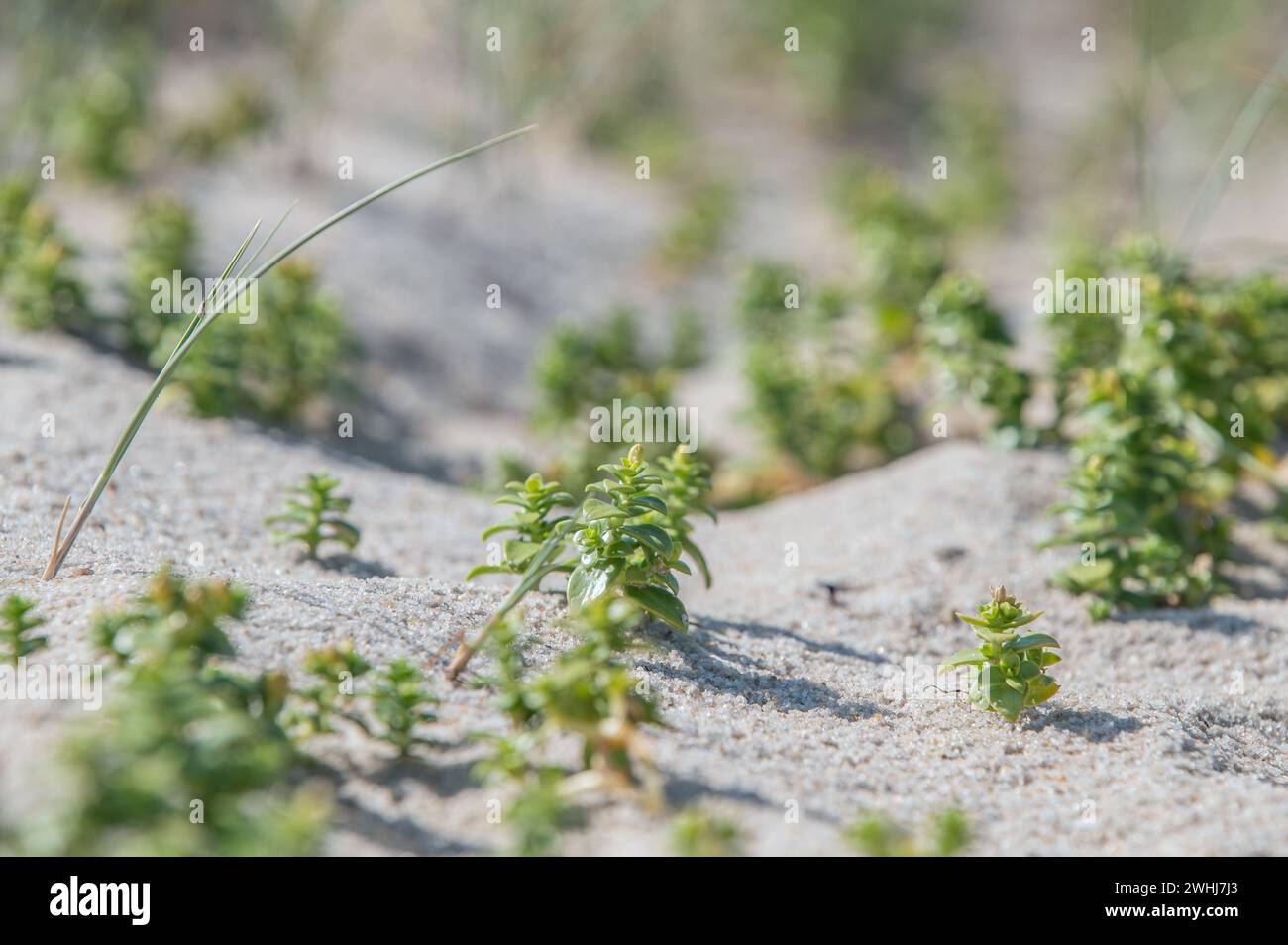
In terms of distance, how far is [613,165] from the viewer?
853cm

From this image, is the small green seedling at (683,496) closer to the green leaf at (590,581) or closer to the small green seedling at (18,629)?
the green leaf at (590,581)

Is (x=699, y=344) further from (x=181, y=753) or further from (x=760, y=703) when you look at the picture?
(x=181, y=753)

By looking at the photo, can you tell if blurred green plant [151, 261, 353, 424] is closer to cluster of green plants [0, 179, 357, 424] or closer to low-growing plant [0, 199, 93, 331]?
cluster of green plants [0, 179, 357, 424]

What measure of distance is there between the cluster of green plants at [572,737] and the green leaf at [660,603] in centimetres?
37

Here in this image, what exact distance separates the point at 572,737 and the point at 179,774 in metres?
0.76

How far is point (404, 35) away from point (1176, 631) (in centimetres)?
799

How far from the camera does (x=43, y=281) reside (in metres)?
4.35

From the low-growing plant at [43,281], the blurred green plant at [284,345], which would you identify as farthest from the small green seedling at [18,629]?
the low-growing plant at [43,281]

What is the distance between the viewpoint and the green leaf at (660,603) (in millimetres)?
2725

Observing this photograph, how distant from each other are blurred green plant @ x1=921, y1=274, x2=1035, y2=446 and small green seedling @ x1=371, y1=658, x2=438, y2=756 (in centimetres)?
259

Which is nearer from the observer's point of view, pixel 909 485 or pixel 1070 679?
pixel 1070 679

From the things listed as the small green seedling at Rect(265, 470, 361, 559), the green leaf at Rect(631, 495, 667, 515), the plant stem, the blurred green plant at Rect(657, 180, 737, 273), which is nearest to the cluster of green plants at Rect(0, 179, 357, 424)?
the small green seedling at Rect(265, 470, 361, 559)

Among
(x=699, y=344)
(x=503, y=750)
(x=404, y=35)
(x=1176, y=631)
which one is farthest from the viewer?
(x=404, y=35)
